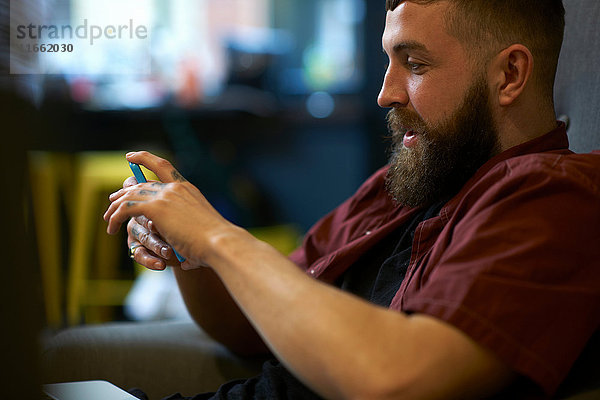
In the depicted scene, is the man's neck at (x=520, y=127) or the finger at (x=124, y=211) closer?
the finger at (x=124, y=211)

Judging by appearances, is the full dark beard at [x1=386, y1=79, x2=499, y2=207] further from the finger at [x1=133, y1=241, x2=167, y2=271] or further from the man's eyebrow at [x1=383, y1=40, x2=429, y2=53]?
the finger at [x1=133, y1=241, x2=167, y2=271]

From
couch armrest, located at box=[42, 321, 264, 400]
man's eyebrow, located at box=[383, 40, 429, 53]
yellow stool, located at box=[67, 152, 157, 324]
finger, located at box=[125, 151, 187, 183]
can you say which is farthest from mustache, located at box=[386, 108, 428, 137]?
yellow stool, located at box=[67, 152, 157, 324]

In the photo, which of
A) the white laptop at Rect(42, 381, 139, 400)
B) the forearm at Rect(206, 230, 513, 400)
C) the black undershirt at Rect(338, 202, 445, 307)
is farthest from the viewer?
the black undershirt at Rect(338, 202, 445, 307)

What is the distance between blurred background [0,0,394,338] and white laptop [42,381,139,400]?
1502 millimetres

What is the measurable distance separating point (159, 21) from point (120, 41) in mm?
1873

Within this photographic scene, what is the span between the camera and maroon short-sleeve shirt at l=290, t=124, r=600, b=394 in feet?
2.43

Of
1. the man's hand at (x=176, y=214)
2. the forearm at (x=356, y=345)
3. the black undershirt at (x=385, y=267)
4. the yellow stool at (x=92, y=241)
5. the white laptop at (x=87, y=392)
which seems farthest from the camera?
the yellow stool at (x=92, y=241)

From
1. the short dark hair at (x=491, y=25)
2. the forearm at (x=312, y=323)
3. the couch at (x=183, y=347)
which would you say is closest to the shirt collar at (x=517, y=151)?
the short dark hair at (x=491, y=25)

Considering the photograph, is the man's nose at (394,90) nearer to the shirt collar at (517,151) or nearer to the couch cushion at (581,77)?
the shirt collar at (517,151)

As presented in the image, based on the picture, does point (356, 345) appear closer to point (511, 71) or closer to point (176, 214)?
point (176, 214)

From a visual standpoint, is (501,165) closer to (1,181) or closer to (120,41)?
(1,181)

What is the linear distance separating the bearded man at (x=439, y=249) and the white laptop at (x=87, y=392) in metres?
0.16

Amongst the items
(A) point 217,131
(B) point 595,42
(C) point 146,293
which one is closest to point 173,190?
(B) point 595,42

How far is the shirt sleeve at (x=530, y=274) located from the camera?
→ 0.74 meters
